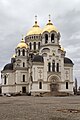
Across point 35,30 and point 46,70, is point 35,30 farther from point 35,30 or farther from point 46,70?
point 46,70

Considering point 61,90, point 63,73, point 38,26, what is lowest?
point 61,90

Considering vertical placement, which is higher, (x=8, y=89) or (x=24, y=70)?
(x=24, y=70)

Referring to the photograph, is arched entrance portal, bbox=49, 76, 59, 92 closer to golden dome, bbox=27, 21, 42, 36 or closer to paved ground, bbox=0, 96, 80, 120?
golden dome, bbox=27, 21, 42, 36

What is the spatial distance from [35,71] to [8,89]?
14.5m

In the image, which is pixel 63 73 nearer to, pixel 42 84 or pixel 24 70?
pixel 42 84

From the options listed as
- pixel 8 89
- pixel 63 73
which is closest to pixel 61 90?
pixel 63 73

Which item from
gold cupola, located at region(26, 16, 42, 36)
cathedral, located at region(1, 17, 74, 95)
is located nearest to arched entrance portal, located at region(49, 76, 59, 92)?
cathedral, located at region(1, 17, 74, 95)

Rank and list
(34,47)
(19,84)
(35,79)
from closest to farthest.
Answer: (35,79)
(19,84)
(34,47)

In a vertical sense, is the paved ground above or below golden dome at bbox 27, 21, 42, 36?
below

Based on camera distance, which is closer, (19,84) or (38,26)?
(19,84)

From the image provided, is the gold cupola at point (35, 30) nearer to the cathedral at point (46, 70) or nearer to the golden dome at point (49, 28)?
the cathedral at point (46, 70)

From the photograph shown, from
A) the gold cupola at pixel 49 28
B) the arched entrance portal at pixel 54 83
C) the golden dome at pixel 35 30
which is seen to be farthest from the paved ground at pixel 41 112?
the golden dome at pixel 35 30

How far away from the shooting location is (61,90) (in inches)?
2482

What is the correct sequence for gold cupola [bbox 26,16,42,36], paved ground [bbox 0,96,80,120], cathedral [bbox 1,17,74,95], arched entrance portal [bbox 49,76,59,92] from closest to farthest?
paved ground [bbox 0,96,80,120] → cathedral [bbox 1,17,74,95] → arched entrance portal [bbox 49,76,59,92] → gold cupola [bbox 26,16,42,36]
